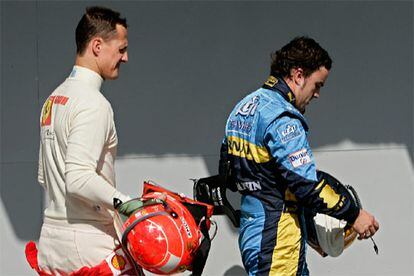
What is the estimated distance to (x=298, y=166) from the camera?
3713 millimetres

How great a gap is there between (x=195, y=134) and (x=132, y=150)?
402mm

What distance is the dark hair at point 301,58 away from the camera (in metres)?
3.92

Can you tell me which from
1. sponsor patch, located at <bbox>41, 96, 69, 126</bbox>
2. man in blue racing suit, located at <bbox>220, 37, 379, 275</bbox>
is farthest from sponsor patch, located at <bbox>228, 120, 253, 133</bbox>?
sponsor patch, located at <bbox>41, 96, 69, 126</bbox>

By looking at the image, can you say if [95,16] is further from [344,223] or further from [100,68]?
[344,223]

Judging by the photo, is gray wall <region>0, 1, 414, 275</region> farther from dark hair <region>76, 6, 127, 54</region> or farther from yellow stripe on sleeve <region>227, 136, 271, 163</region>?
dark hair <region>76, 6, 127, 54</region>

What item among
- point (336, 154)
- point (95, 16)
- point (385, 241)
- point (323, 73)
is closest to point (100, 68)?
point (95, 16)

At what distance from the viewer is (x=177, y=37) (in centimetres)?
571

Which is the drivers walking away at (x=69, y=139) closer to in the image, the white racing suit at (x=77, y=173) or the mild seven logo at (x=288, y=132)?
the white racing suit at (x=77, y=173)

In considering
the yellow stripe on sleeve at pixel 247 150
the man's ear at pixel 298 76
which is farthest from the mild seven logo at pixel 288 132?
the man's ear at pixel 298 76

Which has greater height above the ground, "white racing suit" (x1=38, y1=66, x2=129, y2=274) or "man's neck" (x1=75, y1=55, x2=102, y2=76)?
"man's neck" (x1=75, y1=55, x2=102, y2=76)

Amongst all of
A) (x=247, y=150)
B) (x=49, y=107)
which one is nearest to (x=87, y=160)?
(x=49, y=107)

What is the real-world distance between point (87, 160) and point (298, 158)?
2.84 feet

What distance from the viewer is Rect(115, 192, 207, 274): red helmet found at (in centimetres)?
340

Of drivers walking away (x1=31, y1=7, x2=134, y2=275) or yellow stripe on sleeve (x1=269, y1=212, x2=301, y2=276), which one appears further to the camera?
yellow stripe on sleeve (x1=269, y1=212, x2=301, y2=276)
